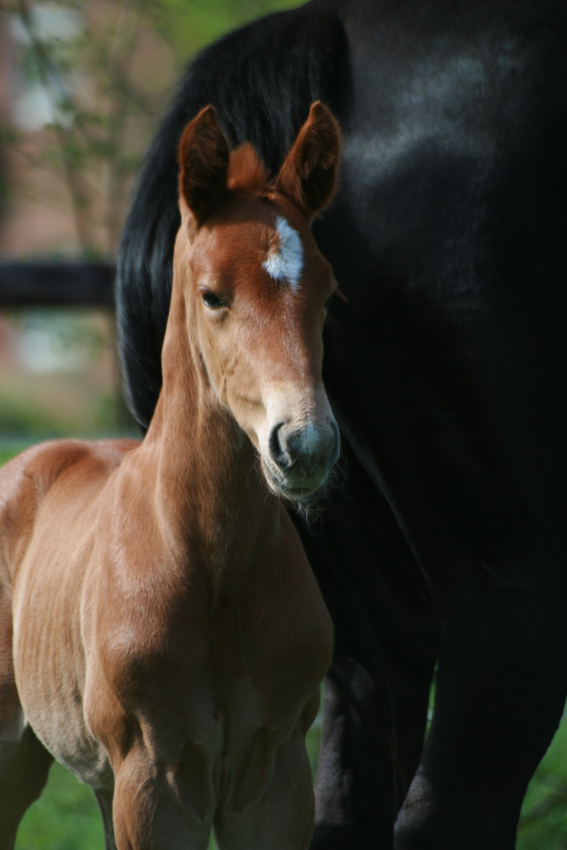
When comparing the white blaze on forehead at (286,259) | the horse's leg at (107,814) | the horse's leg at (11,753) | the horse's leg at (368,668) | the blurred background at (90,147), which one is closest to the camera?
the white blaze on forehead at (286,259)

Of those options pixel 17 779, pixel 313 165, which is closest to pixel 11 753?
pixel 17 779

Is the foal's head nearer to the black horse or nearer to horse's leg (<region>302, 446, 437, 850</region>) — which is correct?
the black horse

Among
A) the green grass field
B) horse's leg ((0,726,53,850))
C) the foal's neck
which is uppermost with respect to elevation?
the foal's neck

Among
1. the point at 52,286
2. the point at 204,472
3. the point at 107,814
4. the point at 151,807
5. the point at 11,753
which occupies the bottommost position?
the point at 107,814

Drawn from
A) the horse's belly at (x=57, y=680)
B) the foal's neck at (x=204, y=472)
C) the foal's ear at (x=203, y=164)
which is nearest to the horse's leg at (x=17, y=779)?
the horse's belly at (x=57, y=680)

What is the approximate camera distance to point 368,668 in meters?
2.27

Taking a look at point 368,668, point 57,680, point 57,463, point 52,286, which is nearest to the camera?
point 57,680

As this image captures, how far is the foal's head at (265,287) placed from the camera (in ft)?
4.66

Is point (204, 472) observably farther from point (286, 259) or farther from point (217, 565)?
point (286, 259)

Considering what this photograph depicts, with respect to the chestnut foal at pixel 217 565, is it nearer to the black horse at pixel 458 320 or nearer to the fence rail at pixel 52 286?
the black horse at pixel 458 320

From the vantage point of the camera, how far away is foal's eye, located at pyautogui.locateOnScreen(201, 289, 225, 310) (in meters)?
1.58

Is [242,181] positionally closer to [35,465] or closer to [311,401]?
[311,401]

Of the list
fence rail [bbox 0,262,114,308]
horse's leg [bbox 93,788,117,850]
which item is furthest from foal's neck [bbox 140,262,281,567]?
fence rail [bbox 0,262,114,308]

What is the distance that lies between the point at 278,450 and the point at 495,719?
738 millimetres
